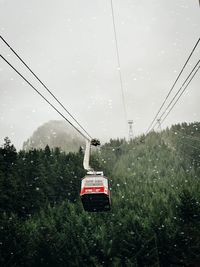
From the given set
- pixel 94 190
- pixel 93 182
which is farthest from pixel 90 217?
pixel 94 190

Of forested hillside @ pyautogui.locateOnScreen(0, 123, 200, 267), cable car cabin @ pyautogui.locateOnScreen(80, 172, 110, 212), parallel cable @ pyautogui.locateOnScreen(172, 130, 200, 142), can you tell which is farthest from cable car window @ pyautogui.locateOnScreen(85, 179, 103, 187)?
parallel cable @ pyautogui.locateOnScreen(172, 130, 200, 142)

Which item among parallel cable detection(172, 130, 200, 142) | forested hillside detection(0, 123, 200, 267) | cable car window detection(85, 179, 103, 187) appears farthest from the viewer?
parallel cable detection(172, 130, 200, 142)

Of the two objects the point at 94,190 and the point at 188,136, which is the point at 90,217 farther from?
the point at 188,136

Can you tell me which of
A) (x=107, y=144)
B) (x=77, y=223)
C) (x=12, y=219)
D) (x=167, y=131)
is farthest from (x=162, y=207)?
(x=107, y=144)

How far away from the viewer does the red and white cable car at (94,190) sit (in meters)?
11.1

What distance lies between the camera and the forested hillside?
44.6m

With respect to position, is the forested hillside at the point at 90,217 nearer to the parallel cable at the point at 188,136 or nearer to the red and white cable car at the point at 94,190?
the parallel cable at the point at 188,136

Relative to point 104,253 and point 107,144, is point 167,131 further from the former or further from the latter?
point 104,253

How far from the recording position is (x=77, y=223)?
55.4 meters

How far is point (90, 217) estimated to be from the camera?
186ft

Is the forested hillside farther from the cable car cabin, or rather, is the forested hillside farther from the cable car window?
the cable car window

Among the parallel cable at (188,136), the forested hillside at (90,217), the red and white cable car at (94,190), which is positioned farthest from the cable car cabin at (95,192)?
the parallel cable at (188,136)

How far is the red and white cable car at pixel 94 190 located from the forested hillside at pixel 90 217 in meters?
11.2

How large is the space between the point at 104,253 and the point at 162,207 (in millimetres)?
16708
